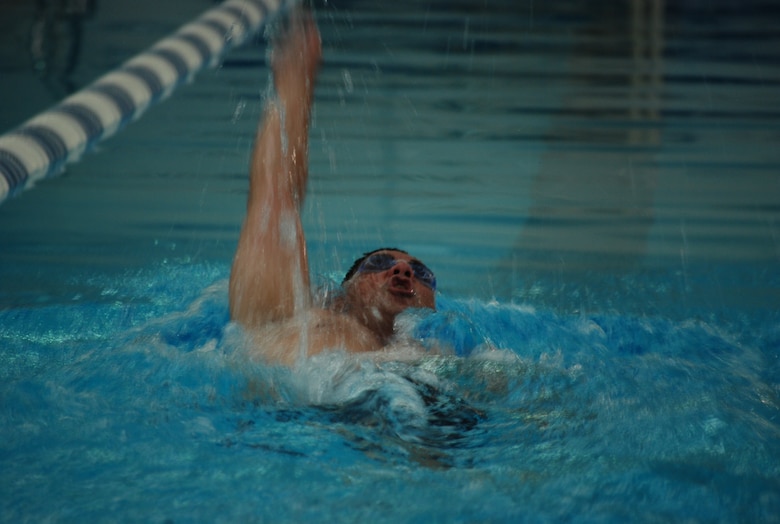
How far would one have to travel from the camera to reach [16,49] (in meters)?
6.80

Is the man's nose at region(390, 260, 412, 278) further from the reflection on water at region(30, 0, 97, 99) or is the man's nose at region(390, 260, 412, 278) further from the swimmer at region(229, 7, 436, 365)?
the reflection on water at region(30, 0, 97, 99)

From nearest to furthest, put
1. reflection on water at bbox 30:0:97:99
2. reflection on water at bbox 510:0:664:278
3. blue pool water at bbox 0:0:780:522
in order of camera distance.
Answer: blue pool water at bbox 0:0:780:522
reflection on water at bbox 510:0:664:278
reflection on water at bbox 30:0:97:99

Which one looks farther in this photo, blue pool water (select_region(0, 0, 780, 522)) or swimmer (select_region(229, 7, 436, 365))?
swimmer (select_region(229, 7, 436, 365))

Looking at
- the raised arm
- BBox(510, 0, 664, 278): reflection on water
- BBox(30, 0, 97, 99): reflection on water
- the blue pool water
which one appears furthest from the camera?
BBox(30, 0, 97, 99): reflection on water

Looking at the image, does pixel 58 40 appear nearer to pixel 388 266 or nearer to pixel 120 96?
pixel 120 96

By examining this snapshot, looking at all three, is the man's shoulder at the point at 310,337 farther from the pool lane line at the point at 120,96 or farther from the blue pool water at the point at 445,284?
the pool lane line at the point at 120,96

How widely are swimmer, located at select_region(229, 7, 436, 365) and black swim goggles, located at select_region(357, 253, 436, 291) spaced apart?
69 millimetres

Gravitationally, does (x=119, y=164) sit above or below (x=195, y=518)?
above

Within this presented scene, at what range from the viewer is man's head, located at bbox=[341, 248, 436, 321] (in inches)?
113

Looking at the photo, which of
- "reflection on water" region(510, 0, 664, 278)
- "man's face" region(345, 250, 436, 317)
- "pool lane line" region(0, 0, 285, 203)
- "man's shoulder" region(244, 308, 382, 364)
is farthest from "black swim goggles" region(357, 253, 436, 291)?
"pool lane line" region(0, 0, 285, 203)

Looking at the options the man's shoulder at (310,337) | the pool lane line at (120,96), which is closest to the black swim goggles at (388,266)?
the man's shoulder at (310,337)

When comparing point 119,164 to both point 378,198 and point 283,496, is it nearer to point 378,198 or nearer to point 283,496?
point 378,198

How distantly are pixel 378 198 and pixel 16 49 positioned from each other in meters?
3.72

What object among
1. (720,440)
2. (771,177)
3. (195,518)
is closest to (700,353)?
(720,440)
